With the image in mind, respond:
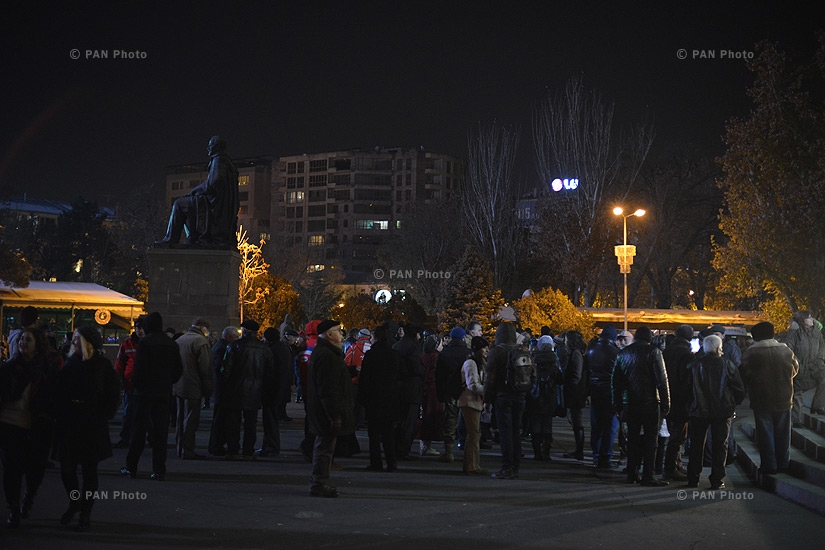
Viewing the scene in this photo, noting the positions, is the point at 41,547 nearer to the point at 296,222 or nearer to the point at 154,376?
the point at 154,376

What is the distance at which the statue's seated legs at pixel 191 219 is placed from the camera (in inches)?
699

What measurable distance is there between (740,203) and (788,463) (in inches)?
878

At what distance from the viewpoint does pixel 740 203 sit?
32531 millimetres

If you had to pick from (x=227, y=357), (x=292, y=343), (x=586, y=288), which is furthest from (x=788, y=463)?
(x=586, y=288)

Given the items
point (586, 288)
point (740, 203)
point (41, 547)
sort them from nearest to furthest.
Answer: point (41, 547), point (740, 203), point (586, 288)

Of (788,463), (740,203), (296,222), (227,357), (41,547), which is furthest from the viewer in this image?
(296,222)

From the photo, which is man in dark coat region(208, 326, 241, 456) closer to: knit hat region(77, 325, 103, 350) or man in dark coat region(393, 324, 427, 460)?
man in dark coat region(393, 324, 427, 460)

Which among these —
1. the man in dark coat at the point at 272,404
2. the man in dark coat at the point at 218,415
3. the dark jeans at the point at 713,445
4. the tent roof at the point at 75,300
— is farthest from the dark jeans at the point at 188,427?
the tent roof at the point at 75,300

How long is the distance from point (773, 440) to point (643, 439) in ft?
5.75

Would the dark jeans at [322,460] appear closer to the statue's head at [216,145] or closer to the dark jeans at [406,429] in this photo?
the dark jeans at [406,429]

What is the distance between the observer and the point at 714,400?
36.5 feet

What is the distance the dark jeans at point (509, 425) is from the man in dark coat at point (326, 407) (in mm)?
2421

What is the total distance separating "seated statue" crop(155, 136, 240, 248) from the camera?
17.7 metres

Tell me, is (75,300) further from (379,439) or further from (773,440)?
(773,440)
